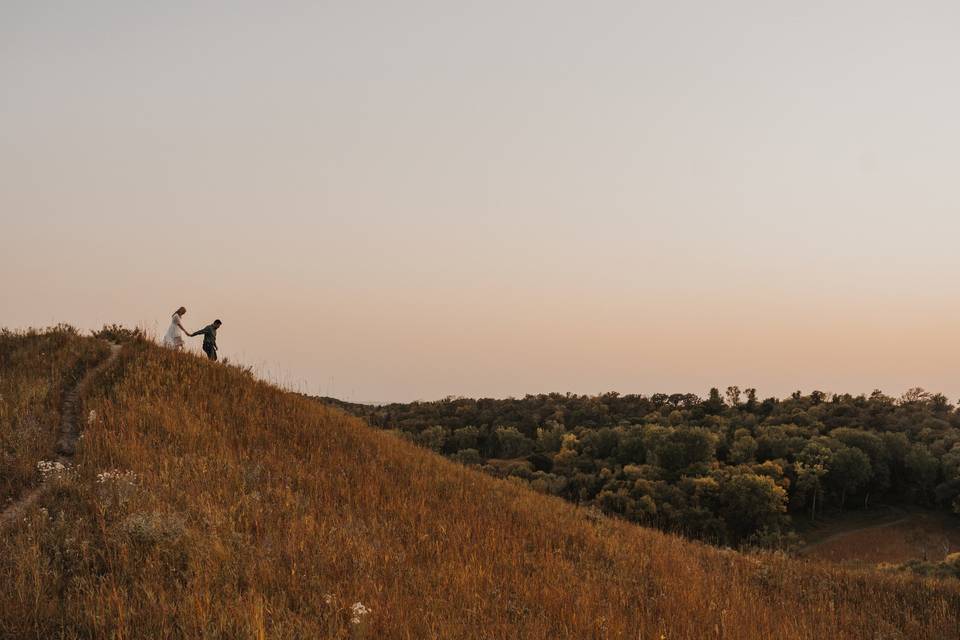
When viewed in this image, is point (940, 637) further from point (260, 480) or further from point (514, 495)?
point (260, 480)

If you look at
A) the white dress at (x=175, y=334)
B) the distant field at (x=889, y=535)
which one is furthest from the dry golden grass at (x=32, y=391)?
the distant field at (x=889, y=535)

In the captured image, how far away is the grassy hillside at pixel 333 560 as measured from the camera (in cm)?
563

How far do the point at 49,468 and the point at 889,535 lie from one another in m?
70.0

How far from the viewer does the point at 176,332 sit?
787 inches

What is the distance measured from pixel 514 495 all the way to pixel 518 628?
8511mm

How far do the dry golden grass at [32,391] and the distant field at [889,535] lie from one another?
2095 inches

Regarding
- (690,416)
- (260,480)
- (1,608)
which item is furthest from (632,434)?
(1,608)

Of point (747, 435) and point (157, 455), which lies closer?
point (157, 455)

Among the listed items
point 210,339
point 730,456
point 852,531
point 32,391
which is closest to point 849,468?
point 852,531

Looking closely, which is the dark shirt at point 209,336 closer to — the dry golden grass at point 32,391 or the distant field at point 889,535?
the dry golden grass at point 32,391

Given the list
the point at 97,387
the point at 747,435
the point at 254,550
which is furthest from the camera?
the point at 747,435

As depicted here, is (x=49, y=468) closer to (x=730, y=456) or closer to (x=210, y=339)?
(x=210, y=339)

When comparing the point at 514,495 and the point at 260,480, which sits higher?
the point at 260,480

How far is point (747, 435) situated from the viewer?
7606 cm
